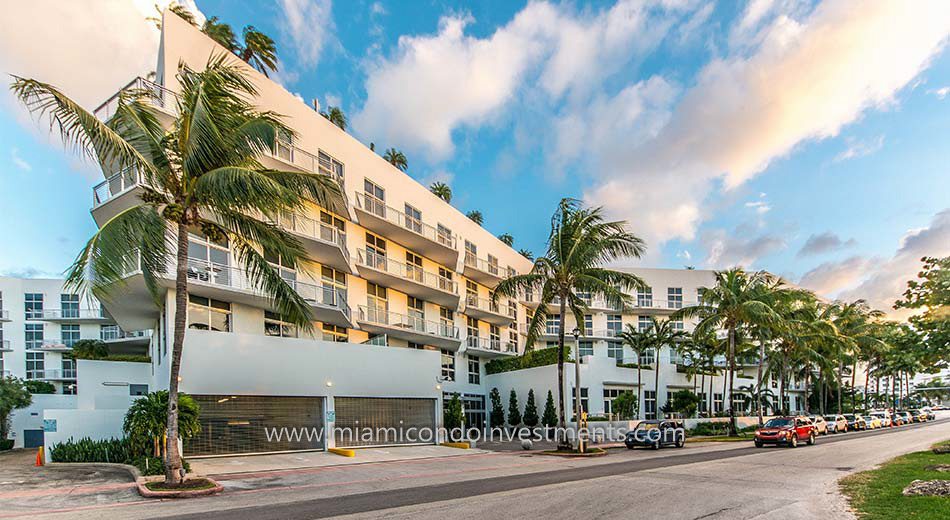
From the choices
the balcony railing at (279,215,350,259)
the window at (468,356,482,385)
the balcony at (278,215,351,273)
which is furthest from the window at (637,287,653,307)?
the balcony railing at (279,215,350,259)

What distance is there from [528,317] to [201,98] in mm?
43714

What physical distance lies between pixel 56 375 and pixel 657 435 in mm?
51971

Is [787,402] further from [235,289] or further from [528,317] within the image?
[235,289]

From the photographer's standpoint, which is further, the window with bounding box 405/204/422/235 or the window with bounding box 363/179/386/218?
the window with bounding box 405/204/422/235

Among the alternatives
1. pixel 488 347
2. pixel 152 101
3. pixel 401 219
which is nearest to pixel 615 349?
pixel 488 347

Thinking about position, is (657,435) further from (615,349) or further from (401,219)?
(615,349)

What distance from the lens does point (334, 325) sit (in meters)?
32.3

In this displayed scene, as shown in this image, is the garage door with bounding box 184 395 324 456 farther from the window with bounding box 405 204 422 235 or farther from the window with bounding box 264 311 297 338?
the window with bounding box 405 204 422 235

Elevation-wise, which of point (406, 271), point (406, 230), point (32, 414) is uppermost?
point (406, 230)

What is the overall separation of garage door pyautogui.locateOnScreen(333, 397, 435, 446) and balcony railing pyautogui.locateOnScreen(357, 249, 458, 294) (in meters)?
8.13

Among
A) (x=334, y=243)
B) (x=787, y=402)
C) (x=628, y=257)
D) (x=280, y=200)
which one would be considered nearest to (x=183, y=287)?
(x=280, y=200)

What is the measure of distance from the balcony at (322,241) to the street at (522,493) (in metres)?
12.0

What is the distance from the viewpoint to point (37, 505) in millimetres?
12617

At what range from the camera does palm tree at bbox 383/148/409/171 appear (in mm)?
41844
